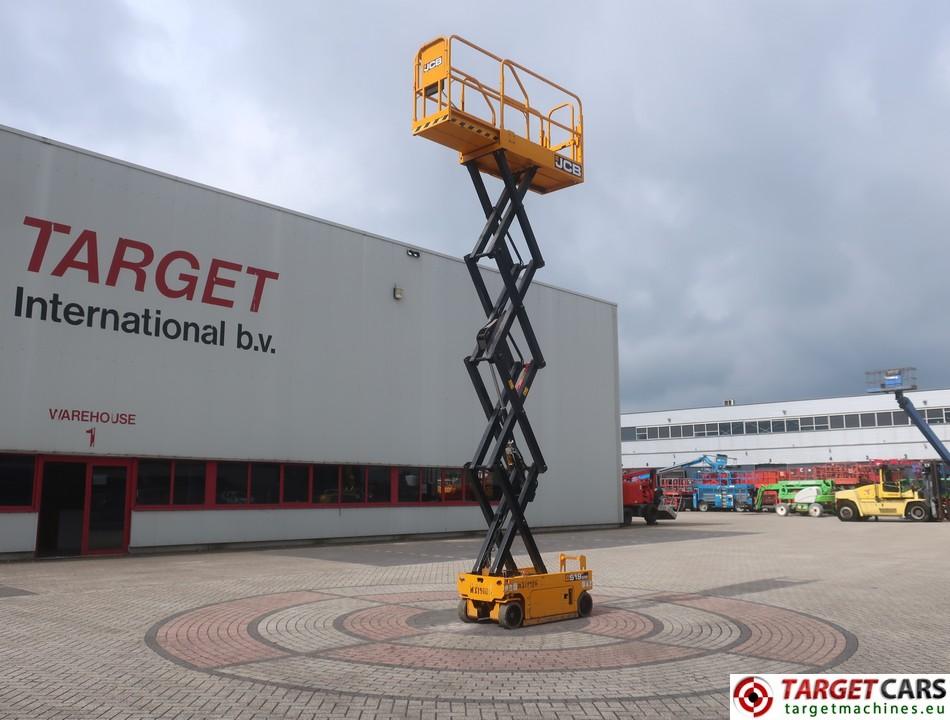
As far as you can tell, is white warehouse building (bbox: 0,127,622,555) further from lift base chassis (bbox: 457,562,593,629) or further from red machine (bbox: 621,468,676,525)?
lift base chassis (bbox: 457,562,593,629)

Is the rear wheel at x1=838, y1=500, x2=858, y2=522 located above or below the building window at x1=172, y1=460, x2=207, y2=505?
below

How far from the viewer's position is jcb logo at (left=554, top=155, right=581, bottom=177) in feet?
35.4

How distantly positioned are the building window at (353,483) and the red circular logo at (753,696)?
57.1 ft

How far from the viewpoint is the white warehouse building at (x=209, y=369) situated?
656 inches

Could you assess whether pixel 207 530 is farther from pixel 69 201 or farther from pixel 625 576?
pixel 625 576

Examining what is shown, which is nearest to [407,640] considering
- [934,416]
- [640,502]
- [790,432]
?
[640,502]

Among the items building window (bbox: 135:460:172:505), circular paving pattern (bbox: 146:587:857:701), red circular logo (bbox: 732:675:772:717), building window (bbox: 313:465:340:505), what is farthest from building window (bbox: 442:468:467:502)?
red circular logo (bbox: 732:675:772:717)

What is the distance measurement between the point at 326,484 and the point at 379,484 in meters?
1.88

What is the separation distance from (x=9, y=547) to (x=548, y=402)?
17787 millimetres

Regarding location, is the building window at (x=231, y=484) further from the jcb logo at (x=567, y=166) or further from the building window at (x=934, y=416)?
the building window at (x=934, y=416)

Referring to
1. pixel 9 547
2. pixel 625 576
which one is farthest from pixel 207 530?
pixel 625 576

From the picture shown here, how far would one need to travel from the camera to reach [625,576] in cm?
1448

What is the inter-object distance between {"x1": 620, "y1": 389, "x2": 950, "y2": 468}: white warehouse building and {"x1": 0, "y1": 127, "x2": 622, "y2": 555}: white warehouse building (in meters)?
42.2

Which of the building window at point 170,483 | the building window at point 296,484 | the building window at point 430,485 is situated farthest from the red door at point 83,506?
the building window at point 430,485
